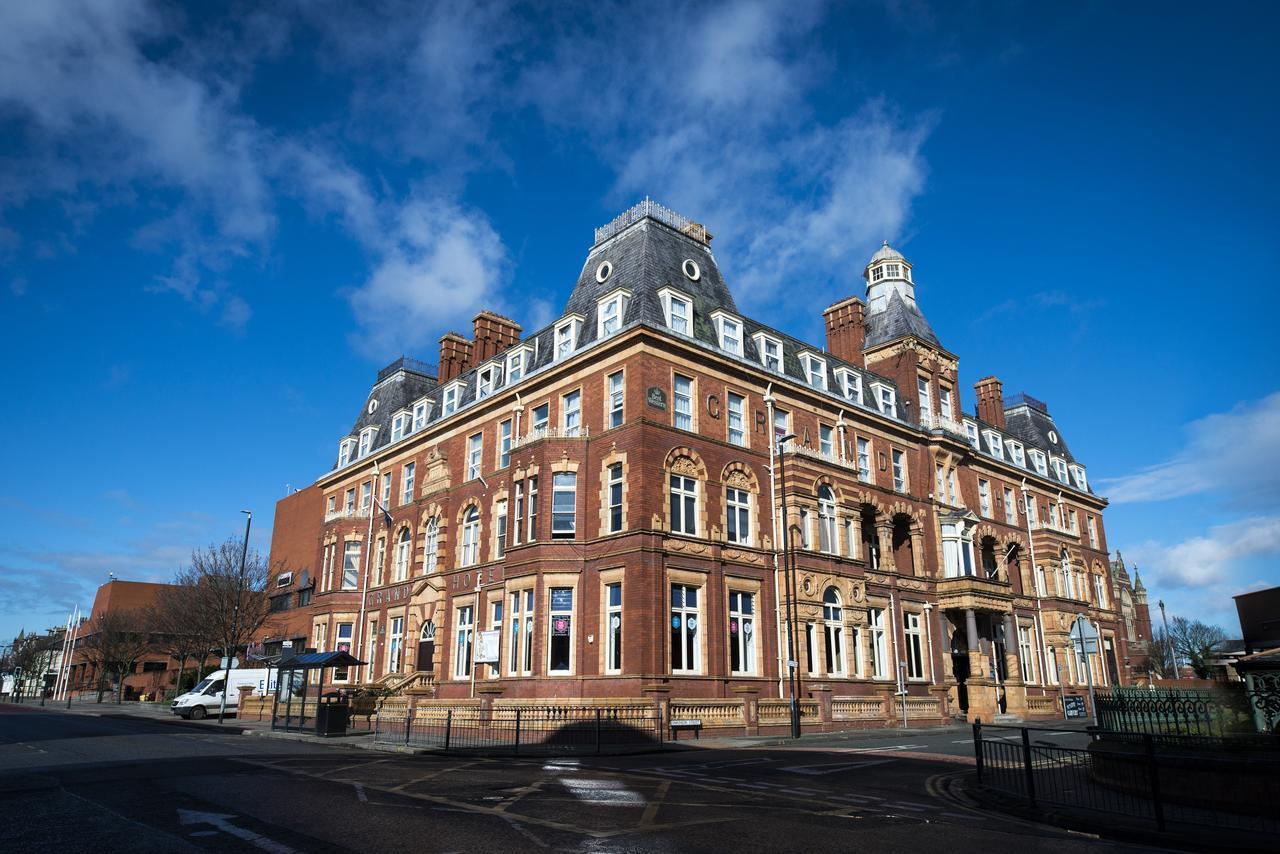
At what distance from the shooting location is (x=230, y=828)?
9859 mm

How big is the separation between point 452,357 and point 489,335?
3121mm

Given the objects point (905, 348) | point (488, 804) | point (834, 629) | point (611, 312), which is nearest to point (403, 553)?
point (611, 312)

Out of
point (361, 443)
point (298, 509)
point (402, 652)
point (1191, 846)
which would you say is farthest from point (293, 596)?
point (1191, 846)

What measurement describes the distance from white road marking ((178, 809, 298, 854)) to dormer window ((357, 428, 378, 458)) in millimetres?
40694

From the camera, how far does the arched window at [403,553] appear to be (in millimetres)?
43406

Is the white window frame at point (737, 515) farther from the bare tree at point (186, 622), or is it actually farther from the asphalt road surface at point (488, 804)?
the bare tree at point (186, 622)

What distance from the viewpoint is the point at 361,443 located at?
51344mm

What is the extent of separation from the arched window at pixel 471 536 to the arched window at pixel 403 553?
5.79m

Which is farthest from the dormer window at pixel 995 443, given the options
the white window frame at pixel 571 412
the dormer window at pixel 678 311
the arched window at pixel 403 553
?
the arched window at pixel 403 553

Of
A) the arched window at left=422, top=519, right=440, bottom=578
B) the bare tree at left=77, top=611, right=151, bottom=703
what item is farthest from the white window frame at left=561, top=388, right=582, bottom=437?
the bare tree at left=77, top=611, right=151, bottom=703

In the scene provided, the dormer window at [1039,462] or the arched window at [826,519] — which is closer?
the arched window at [826,519]

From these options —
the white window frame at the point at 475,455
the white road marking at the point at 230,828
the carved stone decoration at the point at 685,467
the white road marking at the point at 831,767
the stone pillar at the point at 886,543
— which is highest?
the white window frame at the point at 475,455

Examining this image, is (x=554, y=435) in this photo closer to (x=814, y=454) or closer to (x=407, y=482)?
(x=814, y=454)

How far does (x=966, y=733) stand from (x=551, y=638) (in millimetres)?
15541
